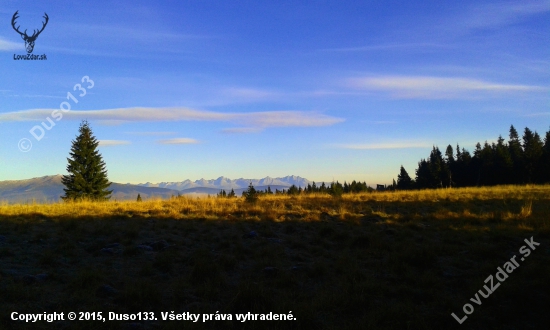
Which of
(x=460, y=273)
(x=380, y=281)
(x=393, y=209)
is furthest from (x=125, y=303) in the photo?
(x=393, y=209)

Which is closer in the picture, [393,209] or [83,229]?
[83,229]

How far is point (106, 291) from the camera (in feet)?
17.8

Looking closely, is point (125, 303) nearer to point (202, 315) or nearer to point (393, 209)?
point (202, 315)

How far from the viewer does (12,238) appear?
8.29 m

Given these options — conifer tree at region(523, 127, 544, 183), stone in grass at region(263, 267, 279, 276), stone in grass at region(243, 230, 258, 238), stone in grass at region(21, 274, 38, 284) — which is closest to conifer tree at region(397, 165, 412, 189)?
conifer tree at region(523, 127, 544, 183)

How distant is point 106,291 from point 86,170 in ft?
136

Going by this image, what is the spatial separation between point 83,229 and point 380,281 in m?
8.16

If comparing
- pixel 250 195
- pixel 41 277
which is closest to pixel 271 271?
pixel 41 277

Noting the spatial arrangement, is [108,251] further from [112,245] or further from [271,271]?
[271,271]

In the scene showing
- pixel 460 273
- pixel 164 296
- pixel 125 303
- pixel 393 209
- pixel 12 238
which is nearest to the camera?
pixel 125 303

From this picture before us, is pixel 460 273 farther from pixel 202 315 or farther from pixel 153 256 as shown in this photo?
pixel 153 256

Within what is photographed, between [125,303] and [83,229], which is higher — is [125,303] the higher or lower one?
the lower one

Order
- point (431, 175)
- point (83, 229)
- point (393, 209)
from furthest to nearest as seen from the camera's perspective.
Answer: point (431, 175)
point (393, 209)
point (83, 229)

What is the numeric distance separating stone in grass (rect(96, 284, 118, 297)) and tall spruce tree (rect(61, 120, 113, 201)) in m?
38.7
